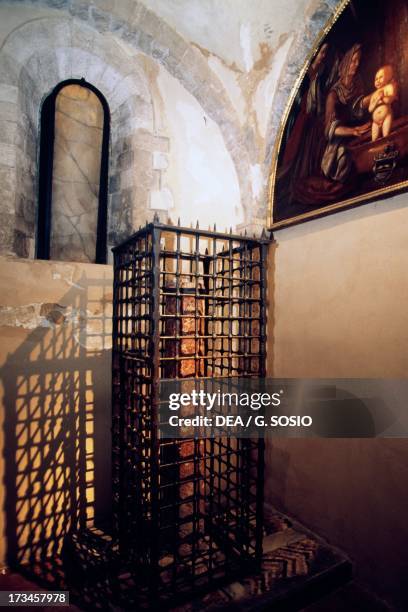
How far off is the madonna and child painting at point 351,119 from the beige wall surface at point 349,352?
20cm

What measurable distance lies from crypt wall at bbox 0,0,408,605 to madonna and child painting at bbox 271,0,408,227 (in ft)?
0.62

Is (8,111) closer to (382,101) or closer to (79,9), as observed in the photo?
(79,9)

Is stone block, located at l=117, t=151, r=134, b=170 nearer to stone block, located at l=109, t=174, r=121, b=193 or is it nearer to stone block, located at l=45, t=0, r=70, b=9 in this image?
stone block, located at l=109, t=174, r=121, b=193

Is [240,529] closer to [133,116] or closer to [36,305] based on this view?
[36,305]

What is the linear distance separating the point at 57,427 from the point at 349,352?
9.14 feet

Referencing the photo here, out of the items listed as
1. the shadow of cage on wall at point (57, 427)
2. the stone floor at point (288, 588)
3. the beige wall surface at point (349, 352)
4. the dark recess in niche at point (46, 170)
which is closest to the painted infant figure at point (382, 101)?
the beige wall surface at point (349, 352)

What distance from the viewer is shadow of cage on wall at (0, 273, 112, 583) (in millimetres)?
3115

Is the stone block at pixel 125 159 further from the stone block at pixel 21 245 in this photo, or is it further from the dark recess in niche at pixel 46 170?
the stone block at pixel 21 245

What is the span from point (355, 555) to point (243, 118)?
14.4ft

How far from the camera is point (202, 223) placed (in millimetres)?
4051

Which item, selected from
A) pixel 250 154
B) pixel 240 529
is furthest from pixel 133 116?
pixel 240 529

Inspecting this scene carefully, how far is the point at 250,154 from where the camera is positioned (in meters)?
3.93

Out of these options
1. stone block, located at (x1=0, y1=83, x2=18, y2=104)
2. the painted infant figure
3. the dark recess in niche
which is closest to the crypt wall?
stone block, located at (x1=0, y1=83, x2=18, y2=104)

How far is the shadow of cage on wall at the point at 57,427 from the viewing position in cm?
312
